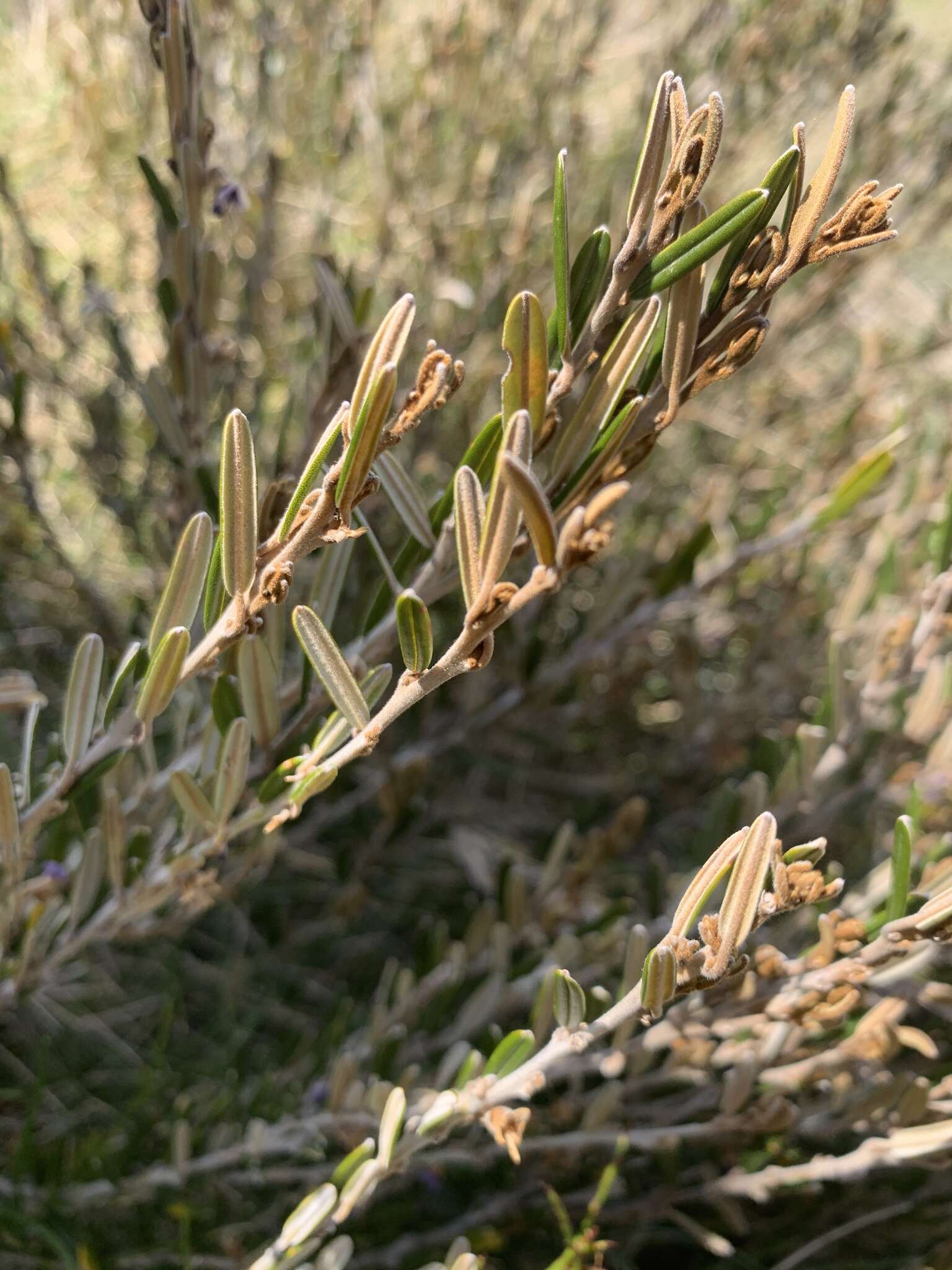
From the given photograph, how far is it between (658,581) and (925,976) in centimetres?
45

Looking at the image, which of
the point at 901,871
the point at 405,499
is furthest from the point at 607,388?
the point at 901,871

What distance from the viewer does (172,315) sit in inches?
29.9

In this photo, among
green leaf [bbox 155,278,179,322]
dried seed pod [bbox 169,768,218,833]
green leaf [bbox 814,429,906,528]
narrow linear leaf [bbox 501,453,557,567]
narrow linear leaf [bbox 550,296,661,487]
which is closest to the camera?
narrow linear leaf [bbox 501,453,557,567]

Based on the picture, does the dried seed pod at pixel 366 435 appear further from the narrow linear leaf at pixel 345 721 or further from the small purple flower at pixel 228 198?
the small purple flower at pixel 228 198

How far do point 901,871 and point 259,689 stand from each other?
42 centimetres

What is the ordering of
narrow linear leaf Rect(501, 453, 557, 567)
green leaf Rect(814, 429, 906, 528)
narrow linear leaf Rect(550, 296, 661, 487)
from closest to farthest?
narrow linear leaf Rect(501, 453, 557, 567), narrow linear leaf Rect(550, 296, 661, 487), green leaf Rect(814, 429, 906, 528)

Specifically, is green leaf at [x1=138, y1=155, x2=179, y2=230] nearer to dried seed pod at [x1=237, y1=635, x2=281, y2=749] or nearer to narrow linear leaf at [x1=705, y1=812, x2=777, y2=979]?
dried seed pod at [x1=237, y1=635, x2=281, y2=749]

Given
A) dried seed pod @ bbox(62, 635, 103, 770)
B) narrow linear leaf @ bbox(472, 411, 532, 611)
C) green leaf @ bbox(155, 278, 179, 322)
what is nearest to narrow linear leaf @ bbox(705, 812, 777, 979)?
narrow linear leaf @ bbox(472, 411, 532, 611)

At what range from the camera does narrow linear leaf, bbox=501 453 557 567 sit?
39cm

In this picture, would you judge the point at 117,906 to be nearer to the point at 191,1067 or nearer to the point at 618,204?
the point at 191,1067

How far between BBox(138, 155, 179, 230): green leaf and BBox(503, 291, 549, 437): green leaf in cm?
37

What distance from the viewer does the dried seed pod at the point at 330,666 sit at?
0.49 metres

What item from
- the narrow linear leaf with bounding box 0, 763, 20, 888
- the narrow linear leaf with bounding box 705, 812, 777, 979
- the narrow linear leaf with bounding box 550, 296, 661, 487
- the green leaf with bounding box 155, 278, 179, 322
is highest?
the green leaf with bounding box 155, 278, 179, 322

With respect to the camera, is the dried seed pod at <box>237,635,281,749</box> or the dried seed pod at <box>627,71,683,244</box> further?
the dried seed pod at <box>237,635,281,749</box>
